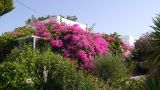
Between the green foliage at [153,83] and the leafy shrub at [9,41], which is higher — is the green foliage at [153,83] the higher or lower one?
the higher one

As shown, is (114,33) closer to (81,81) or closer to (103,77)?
(103,77)

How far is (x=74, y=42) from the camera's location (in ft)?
75.5

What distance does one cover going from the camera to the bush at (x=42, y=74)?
15.7 m

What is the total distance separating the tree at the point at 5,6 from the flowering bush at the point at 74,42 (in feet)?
8.06

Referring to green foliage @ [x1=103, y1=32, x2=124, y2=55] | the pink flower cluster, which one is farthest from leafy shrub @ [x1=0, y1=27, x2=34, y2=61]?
the pink flower cluster

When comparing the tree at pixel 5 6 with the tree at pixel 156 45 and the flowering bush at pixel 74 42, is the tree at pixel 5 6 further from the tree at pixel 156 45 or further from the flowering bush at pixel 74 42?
the tree at pixel 156 45

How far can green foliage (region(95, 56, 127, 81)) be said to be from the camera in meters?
19.0

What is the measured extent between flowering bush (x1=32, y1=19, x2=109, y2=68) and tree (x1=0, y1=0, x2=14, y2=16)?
2456 mm

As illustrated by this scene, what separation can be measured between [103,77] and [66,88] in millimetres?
3705

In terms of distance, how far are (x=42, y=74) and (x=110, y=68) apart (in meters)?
3.56

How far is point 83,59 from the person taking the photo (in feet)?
73.3

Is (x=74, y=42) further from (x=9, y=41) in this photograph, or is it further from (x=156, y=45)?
(x=156, y=45)

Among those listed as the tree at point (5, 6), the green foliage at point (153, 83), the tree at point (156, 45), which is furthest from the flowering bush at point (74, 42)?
the green foliage at point (153, 83)

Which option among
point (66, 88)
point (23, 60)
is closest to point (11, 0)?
point (23, 60)
